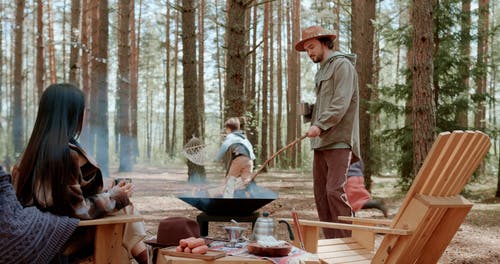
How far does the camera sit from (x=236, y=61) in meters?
8.77

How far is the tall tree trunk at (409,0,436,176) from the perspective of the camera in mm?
8453

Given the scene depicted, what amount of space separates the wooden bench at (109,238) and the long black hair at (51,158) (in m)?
0.22

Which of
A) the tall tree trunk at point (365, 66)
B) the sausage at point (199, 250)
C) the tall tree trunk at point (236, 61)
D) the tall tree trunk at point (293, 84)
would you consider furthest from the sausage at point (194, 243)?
the tall tree trunk at point (293, 84)

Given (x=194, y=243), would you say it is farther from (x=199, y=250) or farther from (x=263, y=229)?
(x=263, y=229)

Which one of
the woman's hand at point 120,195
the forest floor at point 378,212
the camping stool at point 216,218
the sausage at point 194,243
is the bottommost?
the forest floor at point 378,212

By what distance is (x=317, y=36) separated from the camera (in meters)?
4.55

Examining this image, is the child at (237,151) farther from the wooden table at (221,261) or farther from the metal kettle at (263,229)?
the wooden table at (221,261)

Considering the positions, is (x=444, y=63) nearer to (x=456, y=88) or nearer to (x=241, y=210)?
(x=456, y=88)

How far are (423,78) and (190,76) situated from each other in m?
5.55

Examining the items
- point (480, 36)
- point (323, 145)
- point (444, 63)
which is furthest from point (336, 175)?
point (480, 36)

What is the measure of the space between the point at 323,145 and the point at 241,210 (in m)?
0.92

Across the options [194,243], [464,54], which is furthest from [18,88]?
[194,243]

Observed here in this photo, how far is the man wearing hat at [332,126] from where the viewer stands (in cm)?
430

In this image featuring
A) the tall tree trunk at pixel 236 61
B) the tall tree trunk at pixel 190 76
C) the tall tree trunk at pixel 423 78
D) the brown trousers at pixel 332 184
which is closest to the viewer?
the brown trousers at pixel 332 184
